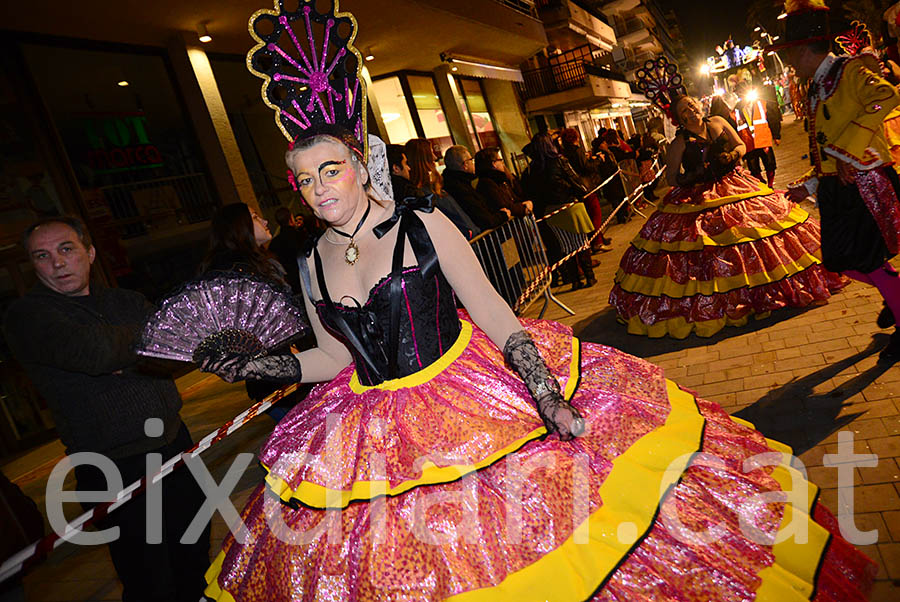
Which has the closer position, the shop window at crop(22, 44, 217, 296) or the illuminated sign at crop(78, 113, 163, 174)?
the shop window at crop(22, 44, 217, 296)

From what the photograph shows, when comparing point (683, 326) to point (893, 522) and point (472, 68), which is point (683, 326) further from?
point (472, 68)

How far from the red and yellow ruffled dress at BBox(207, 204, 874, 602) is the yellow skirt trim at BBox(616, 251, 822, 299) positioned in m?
3.20

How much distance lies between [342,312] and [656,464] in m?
1.31

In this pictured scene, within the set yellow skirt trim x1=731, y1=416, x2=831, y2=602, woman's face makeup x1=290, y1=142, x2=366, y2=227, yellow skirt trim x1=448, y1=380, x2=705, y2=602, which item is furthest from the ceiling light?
yellow skirt trim x1=731, y1=416, x2=831, y2=602

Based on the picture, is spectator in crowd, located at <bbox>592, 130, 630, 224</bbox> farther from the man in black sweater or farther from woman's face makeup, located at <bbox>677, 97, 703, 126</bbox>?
the man in black sweater

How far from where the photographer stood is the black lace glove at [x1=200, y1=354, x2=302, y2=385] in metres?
2.26

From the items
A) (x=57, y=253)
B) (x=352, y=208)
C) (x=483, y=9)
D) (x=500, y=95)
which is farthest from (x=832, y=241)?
(x=500, y=95)

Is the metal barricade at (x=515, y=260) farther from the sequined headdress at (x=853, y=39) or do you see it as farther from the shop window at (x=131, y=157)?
the shop window at (x=131, y=157)

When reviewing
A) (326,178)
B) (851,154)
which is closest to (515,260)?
(851,154)

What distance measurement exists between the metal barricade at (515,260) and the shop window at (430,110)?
919cm

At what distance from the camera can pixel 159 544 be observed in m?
2.91

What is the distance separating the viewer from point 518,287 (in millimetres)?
7152

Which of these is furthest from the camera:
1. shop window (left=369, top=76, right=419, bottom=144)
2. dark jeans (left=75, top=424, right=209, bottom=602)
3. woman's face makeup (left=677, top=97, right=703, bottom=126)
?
shop window (left=369, top=76, right=419, bottom=144)

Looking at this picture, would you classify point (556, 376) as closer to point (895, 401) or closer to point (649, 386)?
point (649, 386)
